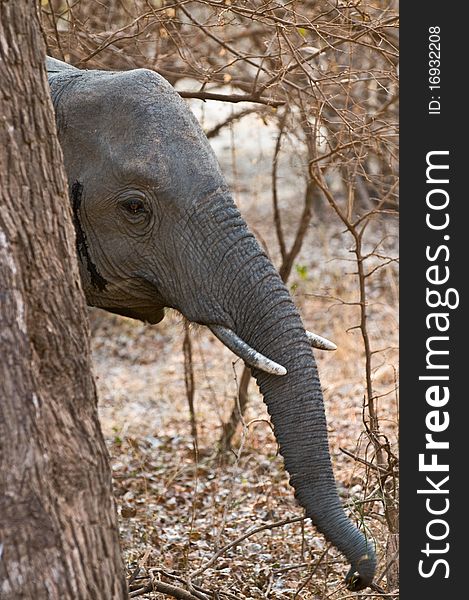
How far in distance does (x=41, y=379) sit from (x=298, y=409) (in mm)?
1467

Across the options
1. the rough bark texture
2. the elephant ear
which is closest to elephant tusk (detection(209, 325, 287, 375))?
the rough bark texture

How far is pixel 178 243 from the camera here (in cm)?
517

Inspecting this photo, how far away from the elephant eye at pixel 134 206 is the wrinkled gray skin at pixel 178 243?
1cm

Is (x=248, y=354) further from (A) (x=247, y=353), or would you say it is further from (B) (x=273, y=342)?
(B) (x=273, y=342)

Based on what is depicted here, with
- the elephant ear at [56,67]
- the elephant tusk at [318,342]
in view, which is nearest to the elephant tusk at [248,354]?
the elephant tusk at [318,342]

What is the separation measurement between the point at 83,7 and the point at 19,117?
237 inches

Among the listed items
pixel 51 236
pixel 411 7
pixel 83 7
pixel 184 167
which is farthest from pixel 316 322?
pixel 51 236

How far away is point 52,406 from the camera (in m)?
3.70

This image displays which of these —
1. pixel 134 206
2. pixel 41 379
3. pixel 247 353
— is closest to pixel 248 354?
pixel 247 353

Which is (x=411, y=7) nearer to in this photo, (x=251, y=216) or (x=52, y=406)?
(x=52, y=406)

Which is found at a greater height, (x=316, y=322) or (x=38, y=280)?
(x=316, y=322)

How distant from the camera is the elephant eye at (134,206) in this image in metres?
5.21

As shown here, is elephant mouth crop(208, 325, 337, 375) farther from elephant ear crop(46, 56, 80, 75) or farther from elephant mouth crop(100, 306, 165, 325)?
elephant ear crop(46, 56, 80, 75)

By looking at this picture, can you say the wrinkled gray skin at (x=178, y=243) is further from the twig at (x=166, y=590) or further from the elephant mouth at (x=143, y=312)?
the twig at (x=166, y=590)
